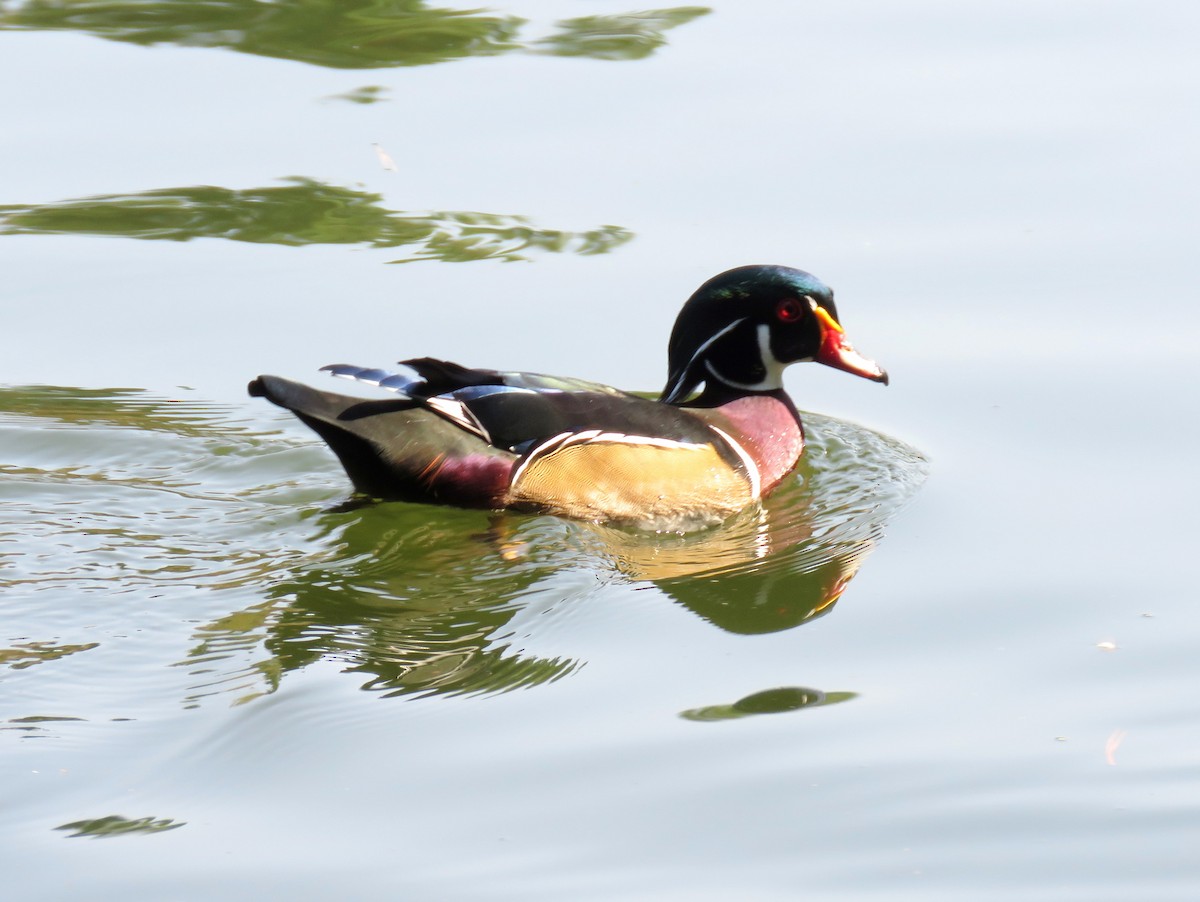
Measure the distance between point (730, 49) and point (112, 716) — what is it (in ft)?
23.9

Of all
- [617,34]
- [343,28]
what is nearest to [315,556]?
[617,34]

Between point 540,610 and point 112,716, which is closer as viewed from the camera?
point 112,716

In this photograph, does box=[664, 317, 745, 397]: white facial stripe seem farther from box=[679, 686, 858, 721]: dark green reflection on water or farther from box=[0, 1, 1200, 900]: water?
box=[679, 686, 858, 721]: dark green reflection on water

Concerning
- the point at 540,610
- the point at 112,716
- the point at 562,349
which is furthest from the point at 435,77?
the point at 112,716

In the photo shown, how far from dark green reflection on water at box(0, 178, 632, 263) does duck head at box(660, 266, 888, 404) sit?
59.1 inches

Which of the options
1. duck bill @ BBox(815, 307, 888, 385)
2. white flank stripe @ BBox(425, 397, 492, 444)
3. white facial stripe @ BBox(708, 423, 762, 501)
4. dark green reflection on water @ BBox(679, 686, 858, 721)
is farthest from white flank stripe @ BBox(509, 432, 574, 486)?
dark green reflection on water @ BBox(679, 686, 858, 721)

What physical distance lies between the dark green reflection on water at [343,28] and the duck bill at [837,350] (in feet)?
13.8

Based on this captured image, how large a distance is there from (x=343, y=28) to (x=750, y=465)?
5.81m

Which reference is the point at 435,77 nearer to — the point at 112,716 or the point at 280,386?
the point at 280,386

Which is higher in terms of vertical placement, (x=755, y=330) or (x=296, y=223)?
(x=296, y=223)

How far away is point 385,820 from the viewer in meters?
4.78

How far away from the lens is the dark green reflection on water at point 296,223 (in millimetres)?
9406

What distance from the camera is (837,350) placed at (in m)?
7.89

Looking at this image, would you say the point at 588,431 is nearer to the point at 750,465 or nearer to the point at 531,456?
the point at 531,456
